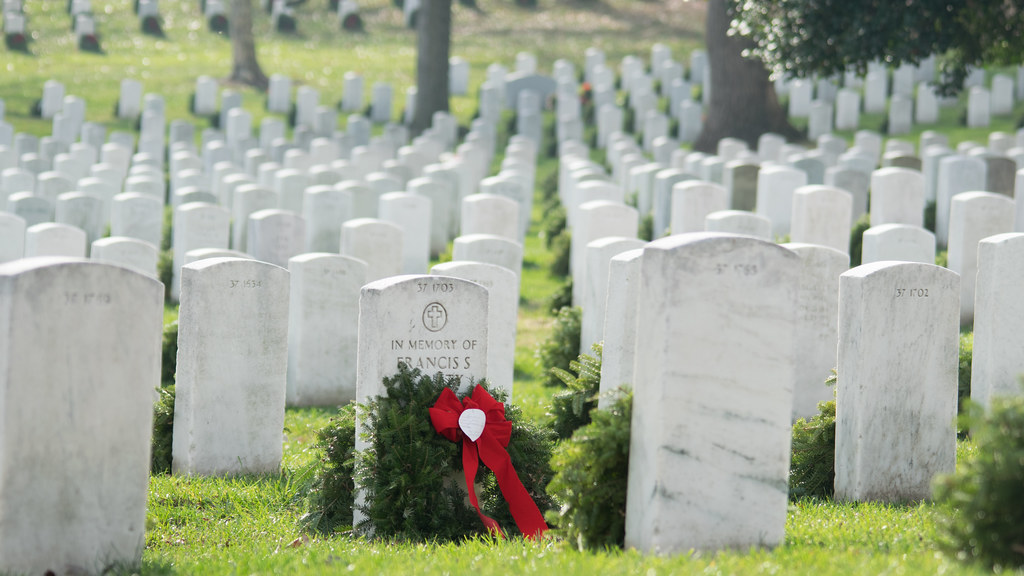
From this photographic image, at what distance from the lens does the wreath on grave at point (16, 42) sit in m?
37.0

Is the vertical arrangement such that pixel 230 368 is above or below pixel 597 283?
below

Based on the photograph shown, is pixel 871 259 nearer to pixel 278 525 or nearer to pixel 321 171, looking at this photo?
pixel 278 525

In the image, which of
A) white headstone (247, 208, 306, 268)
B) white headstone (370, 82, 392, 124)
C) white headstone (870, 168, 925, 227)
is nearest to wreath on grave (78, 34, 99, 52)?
white headstone (370, 82, 392, 124)

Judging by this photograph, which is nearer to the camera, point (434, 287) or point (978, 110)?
point (434, 287)

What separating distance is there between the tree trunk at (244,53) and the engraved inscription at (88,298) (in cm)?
2895

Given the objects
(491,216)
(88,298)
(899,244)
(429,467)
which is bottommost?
(429,467)

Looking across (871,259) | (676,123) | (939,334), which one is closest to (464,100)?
(676,123)

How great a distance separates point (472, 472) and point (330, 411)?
12.6ft

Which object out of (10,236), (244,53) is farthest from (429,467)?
(244,53)

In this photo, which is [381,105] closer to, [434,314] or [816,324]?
[816,324]

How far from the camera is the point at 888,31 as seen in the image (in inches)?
584

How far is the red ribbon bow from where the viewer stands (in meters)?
6.71

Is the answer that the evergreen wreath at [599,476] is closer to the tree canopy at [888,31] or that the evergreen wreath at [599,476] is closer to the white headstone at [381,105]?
the tree canopy at [888,31]

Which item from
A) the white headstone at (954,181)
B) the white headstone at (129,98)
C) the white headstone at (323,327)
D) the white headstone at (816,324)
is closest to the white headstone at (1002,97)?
the white headstone at (954,181)
